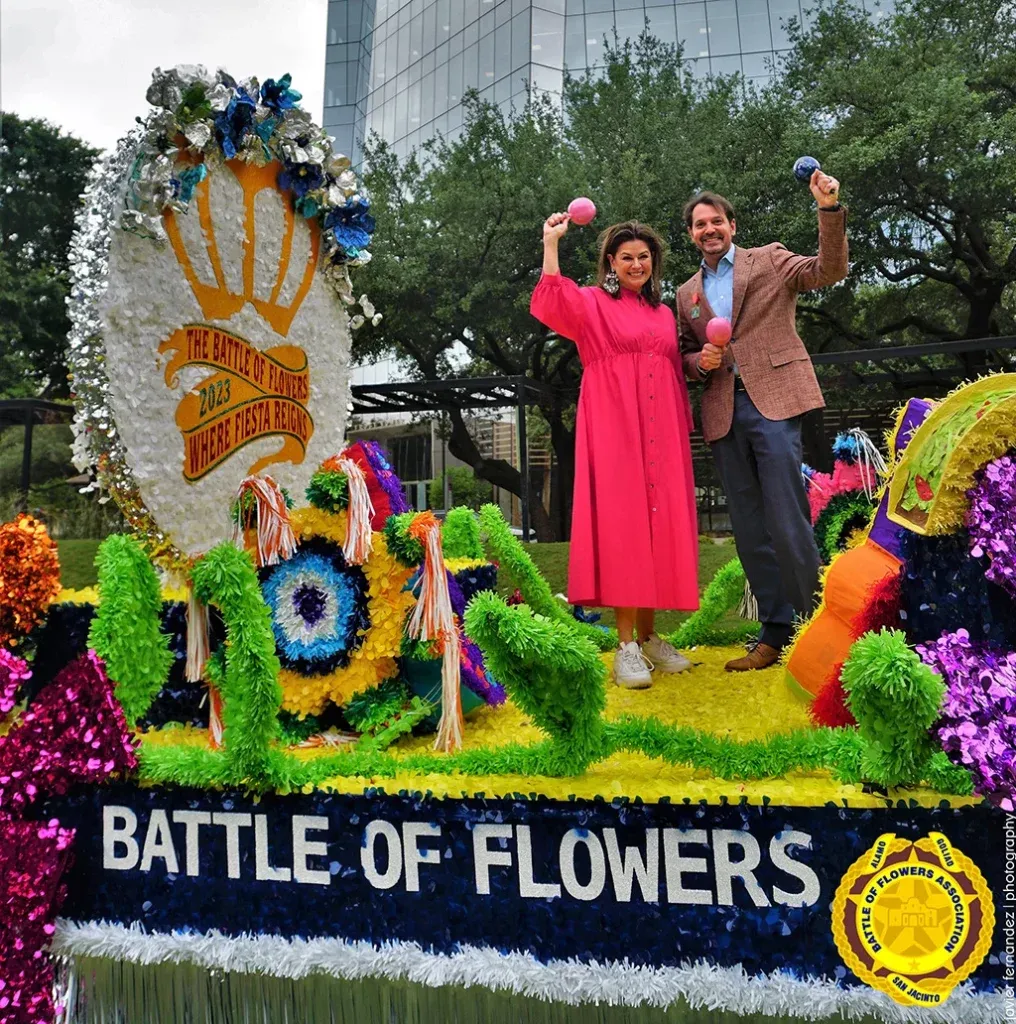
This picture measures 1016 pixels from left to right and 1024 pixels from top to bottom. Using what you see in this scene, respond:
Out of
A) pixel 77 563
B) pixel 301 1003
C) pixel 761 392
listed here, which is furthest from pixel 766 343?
pixel 77 563

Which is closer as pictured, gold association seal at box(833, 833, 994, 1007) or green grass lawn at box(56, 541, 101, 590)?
gold association seal at box(833, 833, 994, 1007)

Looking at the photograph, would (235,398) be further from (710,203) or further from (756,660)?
(756,660)

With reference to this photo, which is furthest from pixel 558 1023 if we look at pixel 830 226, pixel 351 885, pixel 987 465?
pixel 830 226

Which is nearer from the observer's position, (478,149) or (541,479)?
(478,149)

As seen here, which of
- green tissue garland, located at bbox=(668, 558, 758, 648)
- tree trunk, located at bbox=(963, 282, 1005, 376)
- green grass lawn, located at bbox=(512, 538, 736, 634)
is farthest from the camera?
tree trunk, located at bbox=(963, 282, 1005, 376)

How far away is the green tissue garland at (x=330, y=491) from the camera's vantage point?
5.83ft

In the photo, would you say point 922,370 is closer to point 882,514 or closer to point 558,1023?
point 882,514

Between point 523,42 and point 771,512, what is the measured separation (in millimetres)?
17669

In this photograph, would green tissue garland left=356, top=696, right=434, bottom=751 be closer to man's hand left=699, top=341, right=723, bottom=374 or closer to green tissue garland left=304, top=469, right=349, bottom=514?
green tissue garland left=304, top=469, right=349, bottom=514

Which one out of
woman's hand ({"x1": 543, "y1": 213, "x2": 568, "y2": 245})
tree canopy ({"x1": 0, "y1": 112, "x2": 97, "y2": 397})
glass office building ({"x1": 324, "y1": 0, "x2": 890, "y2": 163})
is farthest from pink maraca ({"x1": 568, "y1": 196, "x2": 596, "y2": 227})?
glass office building ({"x1": 324, "y1": 0, "x2": 890, "y2": 163})

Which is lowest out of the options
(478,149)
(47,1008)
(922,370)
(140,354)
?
(47,1008)

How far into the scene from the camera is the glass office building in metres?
17.0

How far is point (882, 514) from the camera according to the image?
1.58m

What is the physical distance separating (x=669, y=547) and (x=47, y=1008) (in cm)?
156
